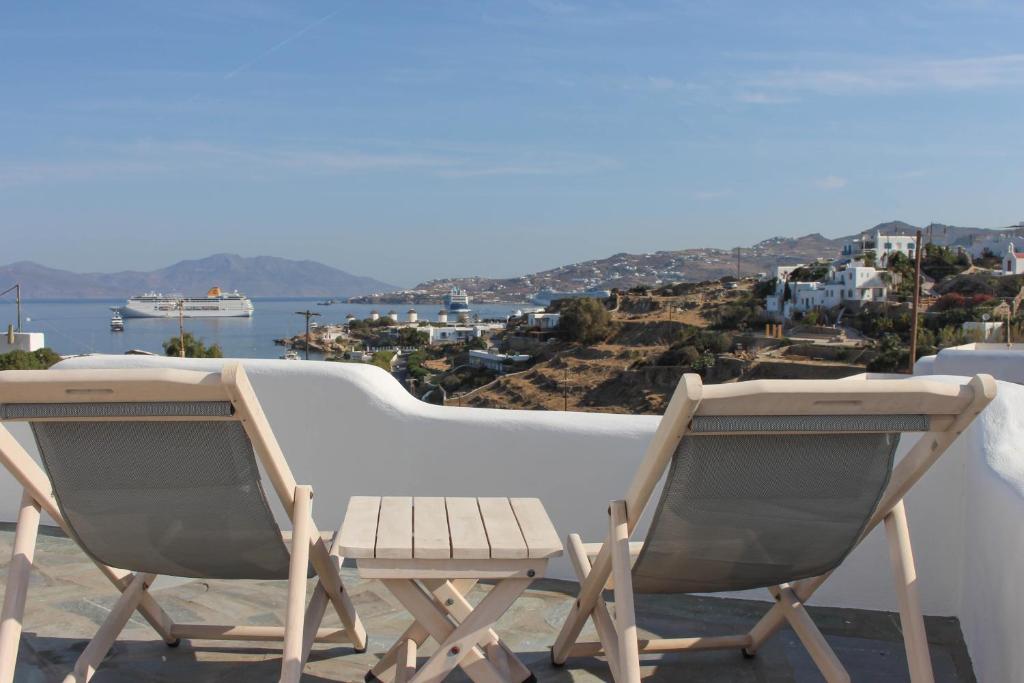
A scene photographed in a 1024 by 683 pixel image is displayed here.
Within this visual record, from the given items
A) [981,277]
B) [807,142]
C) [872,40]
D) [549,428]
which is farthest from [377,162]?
[549,428]

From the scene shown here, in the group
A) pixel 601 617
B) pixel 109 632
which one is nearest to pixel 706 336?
pixel 601 617

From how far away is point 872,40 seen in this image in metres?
53.8

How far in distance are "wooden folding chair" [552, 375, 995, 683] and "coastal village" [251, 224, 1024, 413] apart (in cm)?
2974

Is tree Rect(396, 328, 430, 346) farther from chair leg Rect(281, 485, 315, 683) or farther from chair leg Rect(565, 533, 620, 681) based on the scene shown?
chair leg Rect(281, 485, 315, 683)

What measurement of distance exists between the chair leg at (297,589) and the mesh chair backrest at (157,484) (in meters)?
0.05

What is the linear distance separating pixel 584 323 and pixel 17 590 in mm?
51858

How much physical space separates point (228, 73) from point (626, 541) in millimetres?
63989

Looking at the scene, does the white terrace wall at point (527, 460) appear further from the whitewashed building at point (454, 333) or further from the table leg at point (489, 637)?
the whitewashed building at point (454, 333)

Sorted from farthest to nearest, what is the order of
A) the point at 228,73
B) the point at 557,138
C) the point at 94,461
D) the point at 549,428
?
the point at 557,138 → the point at 228,73 → the point at 549,428 → the point at 94,461

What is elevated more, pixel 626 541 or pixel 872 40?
pixel 872 40

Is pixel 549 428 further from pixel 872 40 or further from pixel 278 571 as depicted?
pixel 872 40

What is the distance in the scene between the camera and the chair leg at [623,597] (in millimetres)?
1659

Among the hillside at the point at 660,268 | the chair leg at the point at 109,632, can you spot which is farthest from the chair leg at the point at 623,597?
the hillside at the point at 660,268

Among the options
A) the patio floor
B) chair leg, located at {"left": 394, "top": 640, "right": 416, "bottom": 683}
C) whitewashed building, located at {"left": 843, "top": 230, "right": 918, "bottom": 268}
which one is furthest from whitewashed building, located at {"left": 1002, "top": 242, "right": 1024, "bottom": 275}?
chair leg, located at {"left": 394, "top": 640, "right": 416, "bottom": 683}
